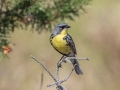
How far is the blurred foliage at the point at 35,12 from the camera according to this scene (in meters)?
2.69

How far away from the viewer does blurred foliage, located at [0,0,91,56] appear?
2.69 meters

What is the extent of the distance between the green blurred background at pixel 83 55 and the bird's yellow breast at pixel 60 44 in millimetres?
2805

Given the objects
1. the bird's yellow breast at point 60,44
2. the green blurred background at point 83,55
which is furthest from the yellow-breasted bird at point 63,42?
the green blurred background at point 83,55

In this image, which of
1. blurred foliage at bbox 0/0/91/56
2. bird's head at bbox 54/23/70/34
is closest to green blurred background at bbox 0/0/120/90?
blurred foliage at bbox 0/0/91/56

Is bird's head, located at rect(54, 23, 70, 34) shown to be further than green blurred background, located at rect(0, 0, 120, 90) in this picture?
No

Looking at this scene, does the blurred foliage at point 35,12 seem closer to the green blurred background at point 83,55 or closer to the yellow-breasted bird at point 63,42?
the yellow-breasted bird at point 63,42

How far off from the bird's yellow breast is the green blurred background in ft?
A: 9.20

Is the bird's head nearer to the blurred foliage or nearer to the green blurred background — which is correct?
the blurred foliage

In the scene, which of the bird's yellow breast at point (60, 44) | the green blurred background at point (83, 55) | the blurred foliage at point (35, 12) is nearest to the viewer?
the bird's yellow breast at point (60, 44)

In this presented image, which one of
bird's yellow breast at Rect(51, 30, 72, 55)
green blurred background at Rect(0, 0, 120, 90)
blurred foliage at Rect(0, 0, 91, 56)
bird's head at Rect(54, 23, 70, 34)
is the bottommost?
bird's yellow breast at Rect(51, 30, 72, 55)

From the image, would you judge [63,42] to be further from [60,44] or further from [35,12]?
[35,12]

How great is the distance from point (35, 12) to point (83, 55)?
351 centimetres

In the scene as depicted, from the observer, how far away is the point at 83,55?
6.16m

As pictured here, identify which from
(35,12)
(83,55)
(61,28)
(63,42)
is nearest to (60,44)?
(63,42)
